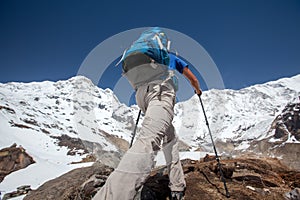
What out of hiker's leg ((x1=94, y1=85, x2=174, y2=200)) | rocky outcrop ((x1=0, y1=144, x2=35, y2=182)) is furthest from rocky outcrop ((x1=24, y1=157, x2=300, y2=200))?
rocky outcrop ((x1=0, y1=144, x2=35, y2=182))

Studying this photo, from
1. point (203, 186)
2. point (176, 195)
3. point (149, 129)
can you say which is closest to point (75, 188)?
point (176, 195)

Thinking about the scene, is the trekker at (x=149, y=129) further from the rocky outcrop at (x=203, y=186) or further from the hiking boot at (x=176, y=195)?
the rocky outcrop at (x=203, y=186)

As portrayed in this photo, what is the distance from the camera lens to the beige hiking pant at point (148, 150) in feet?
7.77

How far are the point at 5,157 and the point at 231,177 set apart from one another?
34919mm

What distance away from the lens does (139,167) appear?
99.5 inches

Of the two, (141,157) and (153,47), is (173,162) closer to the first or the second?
(141,157)

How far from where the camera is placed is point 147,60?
3396 mm

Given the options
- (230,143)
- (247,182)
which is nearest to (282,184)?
(247,182)

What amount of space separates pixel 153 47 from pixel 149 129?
1.28 metres

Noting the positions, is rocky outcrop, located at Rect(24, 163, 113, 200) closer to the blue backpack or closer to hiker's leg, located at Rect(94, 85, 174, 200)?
hiker's leg, located at Rect(94, 85, 174, 200)

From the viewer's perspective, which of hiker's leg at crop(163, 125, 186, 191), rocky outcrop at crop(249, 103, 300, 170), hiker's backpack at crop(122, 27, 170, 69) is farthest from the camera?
rocky outcrop at crop(249, 103, 300, 170)

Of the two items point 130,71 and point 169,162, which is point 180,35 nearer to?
point 130,71

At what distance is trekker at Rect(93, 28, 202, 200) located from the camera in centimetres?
239

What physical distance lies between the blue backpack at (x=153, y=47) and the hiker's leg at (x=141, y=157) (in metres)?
0.58
